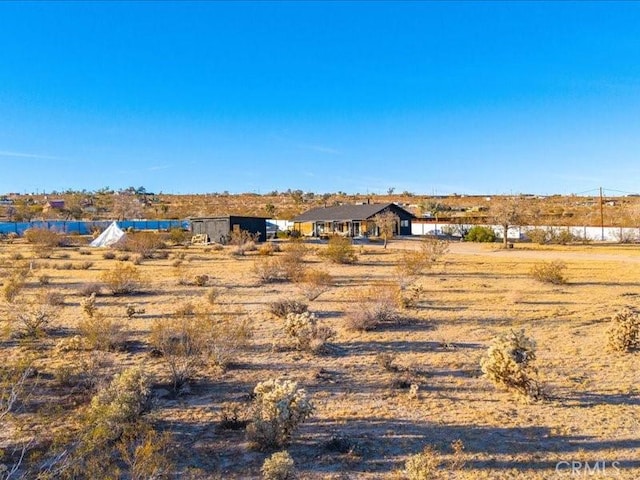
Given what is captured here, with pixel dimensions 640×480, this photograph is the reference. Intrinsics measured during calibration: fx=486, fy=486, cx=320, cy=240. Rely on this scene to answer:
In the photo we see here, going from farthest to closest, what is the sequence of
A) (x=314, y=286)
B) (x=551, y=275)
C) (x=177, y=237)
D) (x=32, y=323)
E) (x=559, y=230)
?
(x=559, y=230)
(x=177, y=237)
(x=551, y=275)
(x=314, y=286)
(x=32, y=323)

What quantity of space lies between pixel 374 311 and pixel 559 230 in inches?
1659

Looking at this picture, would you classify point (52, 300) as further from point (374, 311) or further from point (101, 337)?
point (374, 311)

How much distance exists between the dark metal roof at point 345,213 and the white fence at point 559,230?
4575 millimetres

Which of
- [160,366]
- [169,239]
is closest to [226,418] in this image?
[160,366]

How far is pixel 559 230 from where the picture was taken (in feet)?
160

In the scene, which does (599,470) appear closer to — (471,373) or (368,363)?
(471,373)

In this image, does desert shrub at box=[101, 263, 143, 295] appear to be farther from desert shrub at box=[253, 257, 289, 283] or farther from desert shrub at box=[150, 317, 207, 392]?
desert shrub at box=[150, 317, 207, 392]

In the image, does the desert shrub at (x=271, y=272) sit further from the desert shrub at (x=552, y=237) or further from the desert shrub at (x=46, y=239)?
the desert shrub at (x=552, y=237)

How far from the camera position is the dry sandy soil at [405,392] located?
21.2ft

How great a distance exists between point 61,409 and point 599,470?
780cm

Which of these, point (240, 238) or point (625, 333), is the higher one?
point (240, 238)

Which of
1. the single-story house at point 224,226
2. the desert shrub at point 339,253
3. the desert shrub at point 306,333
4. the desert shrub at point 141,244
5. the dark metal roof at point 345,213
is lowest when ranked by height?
the desert shrub at point 306,333

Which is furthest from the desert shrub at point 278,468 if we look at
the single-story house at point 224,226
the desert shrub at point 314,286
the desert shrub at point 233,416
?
the single-story house at point 224,226

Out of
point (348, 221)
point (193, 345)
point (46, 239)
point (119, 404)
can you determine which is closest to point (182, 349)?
point (193, 345)
